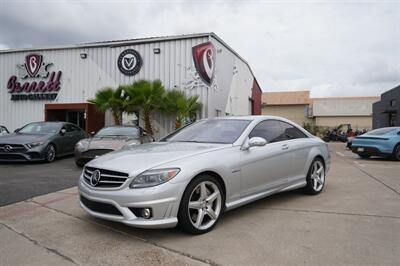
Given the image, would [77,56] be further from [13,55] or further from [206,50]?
[206,50]

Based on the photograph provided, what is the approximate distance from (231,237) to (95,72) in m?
16.6

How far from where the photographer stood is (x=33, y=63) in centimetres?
1969

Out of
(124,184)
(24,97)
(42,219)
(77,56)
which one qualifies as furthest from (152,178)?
(24,97)

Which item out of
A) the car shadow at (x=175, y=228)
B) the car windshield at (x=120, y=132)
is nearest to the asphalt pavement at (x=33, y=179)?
the car windshield at (x=120, y=132)

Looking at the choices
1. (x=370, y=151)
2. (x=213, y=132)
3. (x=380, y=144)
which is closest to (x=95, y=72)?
(x=370, y=151)

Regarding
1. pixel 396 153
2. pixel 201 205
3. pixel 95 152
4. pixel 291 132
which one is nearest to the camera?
pixel 201 205

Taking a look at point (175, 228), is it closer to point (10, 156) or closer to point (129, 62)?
point (10, 156)

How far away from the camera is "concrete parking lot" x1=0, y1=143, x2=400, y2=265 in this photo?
350cm

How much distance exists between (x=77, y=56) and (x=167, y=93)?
6104mm

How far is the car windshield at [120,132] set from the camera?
429 inches

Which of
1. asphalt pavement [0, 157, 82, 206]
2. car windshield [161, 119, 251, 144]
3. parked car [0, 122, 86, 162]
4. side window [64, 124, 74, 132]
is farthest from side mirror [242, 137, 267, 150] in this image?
side window [64, 124, 74, 132]

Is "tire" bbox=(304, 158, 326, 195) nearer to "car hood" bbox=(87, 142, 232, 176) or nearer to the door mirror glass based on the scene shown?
the door mirror glass

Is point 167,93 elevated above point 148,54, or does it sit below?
below

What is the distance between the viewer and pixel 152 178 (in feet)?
12.7
